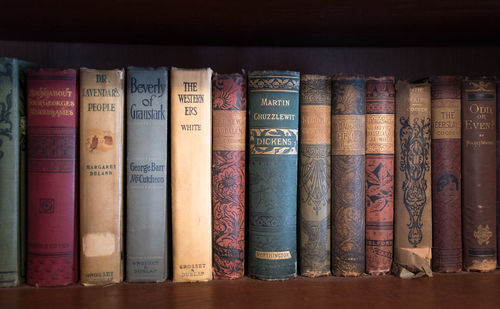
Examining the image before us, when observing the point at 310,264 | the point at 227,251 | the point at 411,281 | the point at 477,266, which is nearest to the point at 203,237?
the point at 227,251

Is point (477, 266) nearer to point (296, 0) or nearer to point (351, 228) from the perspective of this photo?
point (351, 228)

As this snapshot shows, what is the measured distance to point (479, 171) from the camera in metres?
0.79

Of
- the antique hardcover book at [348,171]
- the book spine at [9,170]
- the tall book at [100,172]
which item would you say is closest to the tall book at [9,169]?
the book spine at [9,170]

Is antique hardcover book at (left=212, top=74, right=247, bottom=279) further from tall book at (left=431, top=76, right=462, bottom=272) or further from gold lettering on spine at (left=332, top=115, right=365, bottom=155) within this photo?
tall book at (left=431, top=76, right=462, bottom=272)

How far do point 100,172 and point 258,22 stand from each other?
38cm

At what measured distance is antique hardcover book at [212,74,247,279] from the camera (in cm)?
76

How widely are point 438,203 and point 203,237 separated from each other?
424mm

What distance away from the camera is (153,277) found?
0.75 meters

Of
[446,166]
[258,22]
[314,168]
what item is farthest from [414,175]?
[258,22]

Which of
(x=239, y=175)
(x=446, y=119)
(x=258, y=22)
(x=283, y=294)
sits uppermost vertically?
(x=258, y=22)

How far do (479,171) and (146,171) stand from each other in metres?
0.59

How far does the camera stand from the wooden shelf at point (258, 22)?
694 millimetres

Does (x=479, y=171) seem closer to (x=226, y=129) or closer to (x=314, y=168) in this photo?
(x=314, y=168)

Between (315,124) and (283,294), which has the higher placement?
(315,124)
